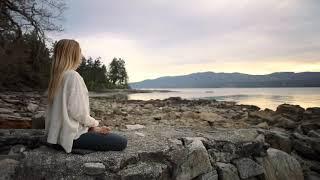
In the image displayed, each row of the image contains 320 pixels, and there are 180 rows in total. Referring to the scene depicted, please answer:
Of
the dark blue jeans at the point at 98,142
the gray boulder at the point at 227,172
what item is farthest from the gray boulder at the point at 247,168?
the dark blue jeans at the point at 98,142

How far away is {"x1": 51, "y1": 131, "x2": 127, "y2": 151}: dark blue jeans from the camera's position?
217 inches

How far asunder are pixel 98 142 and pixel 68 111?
0.77 m

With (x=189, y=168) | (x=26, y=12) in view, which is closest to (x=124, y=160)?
(x=189, y=168)

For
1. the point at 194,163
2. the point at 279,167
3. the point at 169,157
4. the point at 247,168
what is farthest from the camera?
the point at 279,167

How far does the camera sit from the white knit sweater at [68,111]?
5.14 metres

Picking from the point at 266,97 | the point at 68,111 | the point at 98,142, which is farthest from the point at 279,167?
the point at 266,97

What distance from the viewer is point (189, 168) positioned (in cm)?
673

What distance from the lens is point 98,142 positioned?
566 cm

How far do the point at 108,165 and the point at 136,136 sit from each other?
190 cm

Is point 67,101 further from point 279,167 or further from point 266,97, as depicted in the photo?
point 266,97

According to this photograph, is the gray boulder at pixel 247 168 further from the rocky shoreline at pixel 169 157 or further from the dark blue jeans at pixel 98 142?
the dark blue jeans at pixel 98 142

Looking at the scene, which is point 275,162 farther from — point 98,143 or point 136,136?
point 98,143

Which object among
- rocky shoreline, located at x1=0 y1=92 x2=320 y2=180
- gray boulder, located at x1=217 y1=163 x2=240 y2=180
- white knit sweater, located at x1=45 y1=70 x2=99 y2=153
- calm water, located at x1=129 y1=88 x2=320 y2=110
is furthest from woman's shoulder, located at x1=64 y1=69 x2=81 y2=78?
calm water, located at x1=129 y1=88 x2=320 y2=110

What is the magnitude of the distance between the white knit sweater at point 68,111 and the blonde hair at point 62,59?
0.08 m
